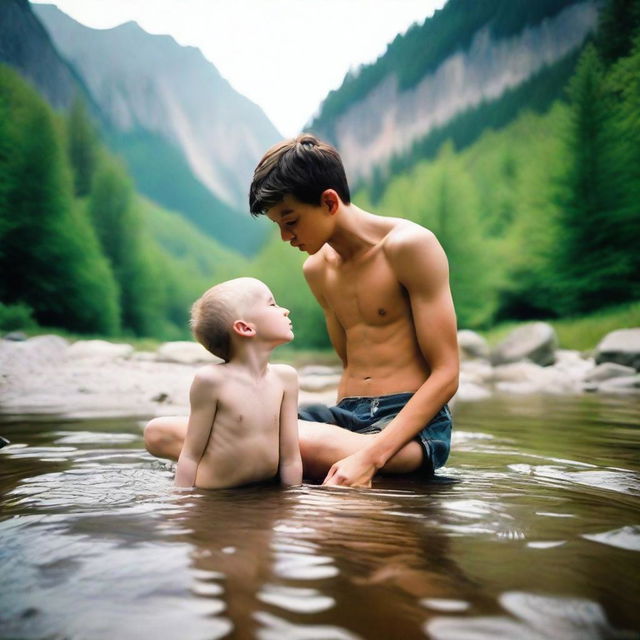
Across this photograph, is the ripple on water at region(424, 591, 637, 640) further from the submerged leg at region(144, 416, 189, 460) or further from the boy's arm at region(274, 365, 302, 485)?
the submerged leg at region(144, 416, 189, 460)

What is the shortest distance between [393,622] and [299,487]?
1266 millimetres

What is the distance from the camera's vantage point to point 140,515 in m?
1.74

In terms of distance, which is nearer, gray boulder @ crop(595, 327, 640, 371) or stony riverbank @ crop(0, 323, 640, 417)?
stony riverbank @ crop(0, 323, 640, 417)

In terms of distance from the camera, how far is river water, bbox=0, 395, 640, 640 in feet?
3.48

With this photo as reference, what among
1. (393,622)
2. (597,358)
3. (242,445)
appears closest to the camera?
(393,622)

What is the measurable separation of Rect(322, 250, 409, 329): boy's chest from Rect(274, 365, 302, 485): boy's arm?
0.50 m

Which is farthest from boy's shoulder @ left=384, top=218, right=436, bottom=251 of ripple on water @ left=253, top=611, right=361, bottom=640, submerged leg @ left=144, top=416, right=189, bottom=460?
ripple on water @ left=253, top=611, right=361, bottom=640

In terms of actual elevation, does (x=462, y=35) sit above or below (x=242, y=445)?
above

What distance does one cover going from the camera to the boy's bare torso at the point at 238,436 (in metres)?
2.28

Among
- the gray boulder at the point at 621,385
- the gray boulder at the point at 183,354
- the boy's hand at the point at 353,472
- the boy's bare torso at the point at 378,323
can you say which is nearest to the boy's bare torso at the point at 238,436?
the boy's hand at the point at 353,472

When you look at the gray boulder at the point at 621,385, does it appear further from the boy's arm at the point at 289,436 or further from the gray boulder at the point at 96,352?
the gray boulder at the point at 96,352

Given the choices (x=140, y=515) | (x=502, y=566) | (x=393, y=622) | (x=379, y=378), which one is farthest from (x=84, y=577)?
(x=379, y=378)

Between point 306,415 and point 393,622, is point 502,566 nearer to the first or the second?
point 393,622

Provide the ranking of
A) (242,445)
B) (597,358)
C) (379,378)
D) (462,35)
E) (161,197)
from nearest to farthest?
(242,445) < (379,378) < (597,358) < (462,35) < (161,197)
